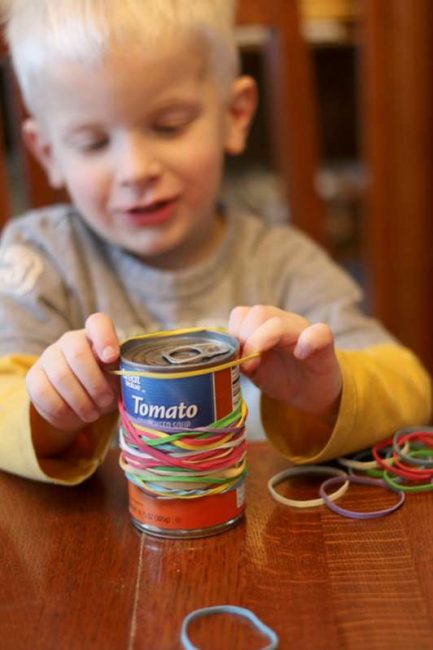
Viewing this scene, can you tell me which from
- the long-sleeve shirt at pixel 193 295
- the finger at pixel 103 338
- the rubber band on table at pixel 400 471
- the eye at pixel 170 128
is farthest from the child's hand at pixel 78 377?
Answer: the eye at pixel 170 128

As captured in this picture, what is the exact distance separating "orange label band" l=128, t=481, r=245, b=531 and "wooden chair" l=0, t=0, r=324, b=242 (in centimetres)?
62

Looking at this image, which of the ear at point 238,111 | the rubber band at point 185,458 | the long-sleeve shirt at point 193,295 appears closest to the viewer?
the rubber band at point 185,458

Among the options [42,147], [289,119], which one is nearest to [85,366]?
[42,147]

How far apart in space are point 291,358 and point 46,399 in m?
0.21

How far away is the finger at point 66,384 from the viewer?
664 mm

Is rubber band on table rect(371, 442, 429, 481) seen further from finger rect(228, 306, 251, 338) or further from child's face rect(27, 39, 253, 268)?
child's face rect(27, 39, 253, 268)

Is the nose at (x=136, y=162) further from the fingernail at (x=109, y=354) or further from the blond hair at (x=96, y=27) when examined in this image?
the fingernail at (x=109, y=354)

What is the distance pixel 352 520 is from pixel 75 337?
26 cm

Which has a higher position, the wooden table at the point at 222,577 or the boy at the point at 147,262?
the boy at the point at 147,262

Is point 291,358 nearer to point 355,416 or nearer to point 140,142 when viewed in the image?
point 355,416

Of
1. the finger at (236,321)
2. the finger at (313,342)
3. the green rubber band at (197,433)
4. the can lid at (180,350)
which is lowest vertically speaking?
the green rubber band at (197,433)

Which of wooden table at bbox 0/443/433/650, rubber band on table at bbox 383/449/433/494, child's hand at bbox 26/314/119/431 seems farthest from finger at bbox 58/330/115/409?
rubber band on table at bbox 383/449/433/494

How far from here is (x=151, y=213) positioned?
96 cm

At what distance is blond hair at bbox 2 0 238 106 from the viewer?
34.5 inches
